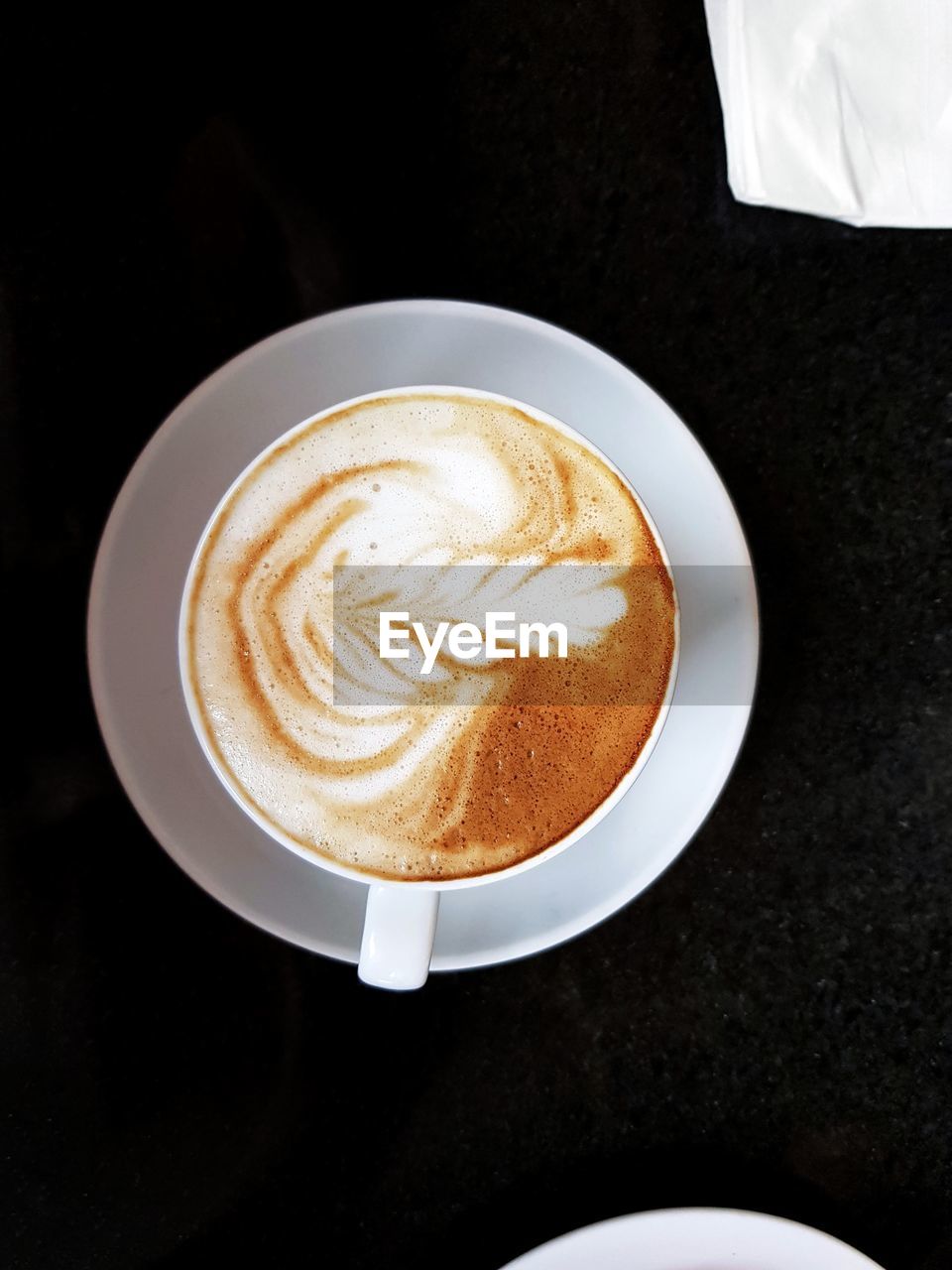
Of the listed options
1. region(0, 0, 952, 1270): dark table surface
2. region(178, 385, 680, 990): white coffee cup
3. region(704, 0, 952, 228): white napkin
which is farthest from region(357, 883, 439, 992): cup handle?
region(704, 0, 952, 228): white napkin

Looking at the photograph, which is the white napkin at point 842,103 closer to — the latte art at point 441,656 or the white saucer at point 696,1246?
the latte art at point 441,656

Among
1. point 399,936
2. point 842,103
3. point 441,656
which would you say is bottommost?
point 399,936

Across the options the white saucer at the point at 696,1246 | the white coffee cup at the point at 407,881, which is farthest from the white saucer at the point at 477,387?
the white saucer at the point at 696,1246

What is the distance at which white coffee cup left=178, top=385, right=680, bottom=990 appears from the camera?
623 mm

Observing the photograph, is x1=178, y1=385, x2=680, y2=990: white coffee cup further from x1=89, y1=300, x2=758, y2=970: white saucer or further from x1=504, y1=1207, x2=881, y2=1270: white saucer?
x1=504, y1=1207, x2=881, y2=1270: white saucer

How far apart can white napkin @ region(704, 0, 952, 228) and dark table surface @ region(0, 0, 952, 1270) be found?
0.03 m

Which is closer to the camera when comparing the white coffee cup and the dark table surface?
the white coffee cup

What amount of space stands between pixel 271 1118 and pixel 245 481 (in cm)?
53

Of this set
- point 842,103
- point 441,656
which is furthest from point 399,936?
point 842,103

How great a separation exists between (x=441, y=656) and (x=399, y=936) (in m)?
0.19

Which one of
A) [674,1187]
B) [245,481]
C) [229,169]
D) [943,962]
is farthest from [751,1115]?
[229,169]

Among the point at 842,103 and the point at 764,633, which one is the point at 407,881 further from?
the point at 842,103

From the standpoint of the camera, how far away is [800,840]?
0.78 meters

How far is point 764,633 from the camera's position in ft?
2.56
